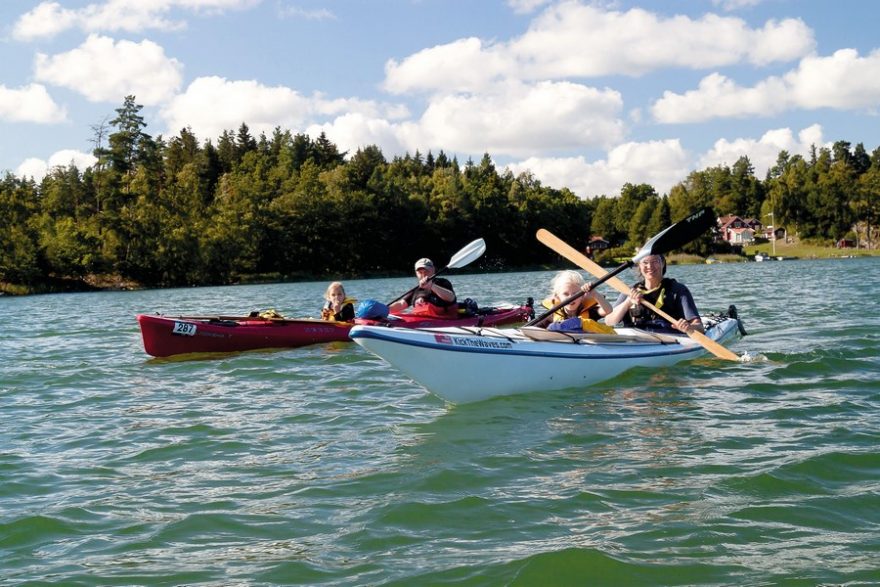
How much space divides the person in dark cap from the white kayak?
1.04ft

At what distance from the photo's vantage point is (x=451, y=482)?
5.18 m

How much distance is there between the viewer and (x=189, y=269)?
186 feet

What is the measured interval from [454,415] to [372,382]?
7.53 feet

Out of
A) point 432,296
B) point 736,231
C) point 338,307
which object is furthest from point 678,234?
point 736,231

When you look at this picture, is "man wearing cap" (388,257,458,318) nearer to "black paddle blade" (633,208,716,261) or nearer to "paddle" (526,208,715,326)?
"paddle" (526,208,715,326)

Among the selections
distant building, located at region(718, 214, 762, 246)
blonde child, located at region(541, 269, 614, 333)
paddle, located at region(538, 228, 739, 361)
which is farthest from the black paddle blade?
distant building, located at region(718, 214, 762, 246)

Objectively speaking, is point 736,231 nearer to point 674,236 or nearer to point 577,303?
point 674,236

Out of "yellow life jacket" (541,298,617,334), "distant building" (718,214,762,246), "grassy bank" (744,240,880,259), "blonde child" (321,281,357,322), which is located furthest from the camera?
"distant building" (718,214,762,246)

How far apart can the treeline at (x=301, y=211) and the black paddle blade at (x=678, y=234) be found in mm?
47519

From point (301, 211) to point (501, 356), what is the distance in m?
61.2

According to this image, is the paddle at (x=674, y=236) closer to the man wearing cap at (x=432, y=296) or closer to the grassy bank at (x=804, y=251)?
the man wearing cap at (x=432, y=296)

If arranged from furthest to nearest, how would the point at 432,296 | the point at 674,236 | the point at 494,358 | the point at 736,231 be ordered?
the point at 736,231, the point at 432,296, the point at 674,236, the point at 494,358

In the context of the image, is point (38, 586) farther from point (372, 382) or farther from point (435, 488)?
point (372, 382)

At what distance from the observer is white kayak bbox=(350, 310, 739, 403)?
22.3ft
